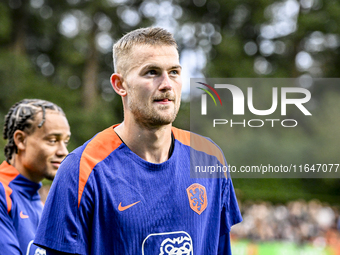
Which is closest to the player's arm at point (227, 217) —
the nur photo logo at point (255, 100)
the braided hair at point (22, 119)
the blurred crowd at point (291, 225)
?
the nur photo logo at point (255, 100)

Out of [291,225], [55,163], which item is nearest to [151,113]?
[55,163]

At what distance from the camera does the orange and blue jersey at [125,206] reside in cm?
236

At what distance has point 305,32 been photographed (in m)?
27.2

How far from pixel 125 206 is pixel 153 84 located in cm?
77

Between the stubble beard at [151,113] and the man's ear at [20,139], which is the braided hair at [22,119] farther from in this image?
the stubble beard at [151,113]

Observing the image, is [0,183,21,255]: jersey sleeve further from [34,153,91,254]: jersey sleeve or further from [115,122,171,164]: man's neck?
[115,122,171,164]: man's neck

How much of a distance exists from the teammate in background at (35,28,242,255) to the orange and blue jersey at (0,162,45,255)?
2.44 ft

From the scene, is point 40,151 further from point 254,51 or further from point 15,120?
point 254,51

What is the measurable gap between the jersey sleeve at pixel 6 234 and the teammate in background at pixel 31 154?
0.40ft

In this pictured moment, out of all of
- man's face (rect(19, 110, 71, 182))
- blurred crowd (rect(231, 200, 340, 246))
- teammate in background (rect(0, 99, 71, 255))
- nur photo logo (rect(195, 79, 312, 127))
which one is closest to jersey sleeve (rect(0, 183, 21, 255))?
teammate in background (rect(0, 99, 71, 255))

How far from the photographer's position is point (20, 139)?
3.62 metres

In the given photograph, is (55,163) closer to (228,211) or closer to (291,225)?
(228,211)

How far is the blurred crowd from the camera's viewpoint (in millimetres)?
14477

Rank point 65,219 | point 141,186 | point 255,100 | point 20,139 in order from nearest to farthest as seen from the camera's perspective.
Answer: point 65,219, point 141,186, point 20,139, point 255,100
